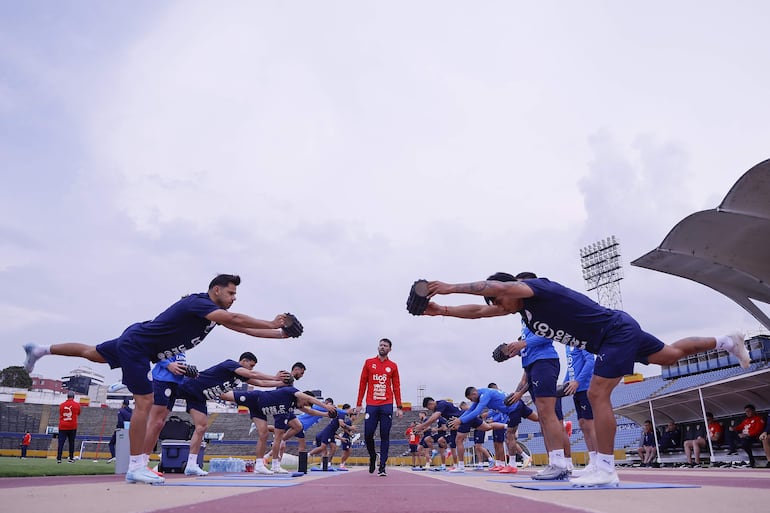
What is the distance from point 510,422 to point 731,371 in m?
19.9

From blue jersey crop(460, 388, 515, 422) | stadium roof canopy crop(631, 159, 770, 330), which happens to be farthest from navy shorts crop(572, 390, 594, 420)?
stadium roof canopy crop(631, 159, 770, 330)

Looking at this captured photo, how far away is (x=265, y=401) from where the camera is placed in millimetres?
9766

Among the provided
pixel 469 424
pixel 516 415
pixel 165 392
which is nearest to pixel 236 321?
pixel 165 392

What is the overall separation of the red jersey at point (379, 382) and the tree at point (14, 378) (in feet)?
284

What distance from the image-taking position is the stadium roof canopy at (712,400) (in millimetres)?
13754

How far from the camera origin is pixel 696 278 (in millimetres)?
13742

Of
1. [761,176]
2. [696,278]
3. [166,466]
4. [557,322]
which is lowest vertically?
[166,466]

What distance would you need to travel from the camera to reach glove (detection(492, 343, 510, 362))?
6023mm

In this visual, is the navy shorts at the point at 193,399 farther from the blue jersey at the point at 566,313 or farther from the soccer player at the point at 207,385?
the blue jersey at the point at 566,313

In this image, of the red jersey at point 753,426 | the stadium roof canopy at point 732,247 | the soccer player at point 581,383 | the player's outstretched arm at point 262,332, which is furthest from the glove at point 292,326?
the red jersey at point 753,426

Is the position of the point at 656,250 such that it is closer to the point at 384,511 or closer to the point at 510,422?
the point at 510,422

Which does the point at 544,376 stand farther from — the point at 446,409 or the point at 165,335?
the point at 446,409

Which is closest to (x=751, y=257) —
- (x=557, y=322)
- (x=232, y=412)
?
(x=557, y=322)

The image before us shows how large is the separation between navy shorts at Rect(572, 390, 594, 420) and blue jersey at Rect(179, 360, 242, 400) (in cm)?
505
